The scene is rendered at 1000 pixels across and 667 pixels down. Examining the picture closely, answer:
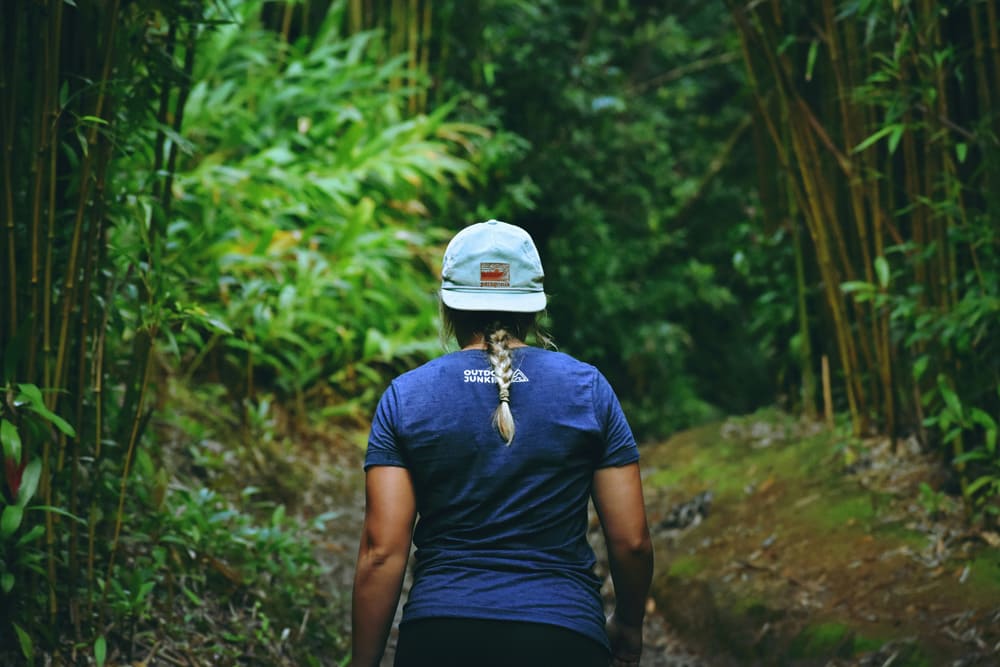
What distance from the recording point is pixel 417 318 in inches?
215

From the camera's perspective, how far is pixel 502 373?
1613 mm

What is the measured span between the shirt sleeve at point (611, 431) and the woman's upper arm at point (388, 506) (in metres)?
0.30

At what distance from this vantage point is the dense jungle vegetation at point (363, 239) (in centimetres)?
226

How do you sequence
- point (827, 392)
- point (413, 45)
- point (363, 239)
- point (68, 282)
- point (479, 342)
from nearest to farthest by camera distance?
1. point (479, 342)
2. point (68, 282)
3. point (827, 392)
4. point (363, 239)
5. point (413, 45)

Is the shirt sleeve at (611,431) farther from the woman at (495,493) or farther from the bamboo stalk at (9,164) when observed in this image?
the bamboo stalk at (9,164)

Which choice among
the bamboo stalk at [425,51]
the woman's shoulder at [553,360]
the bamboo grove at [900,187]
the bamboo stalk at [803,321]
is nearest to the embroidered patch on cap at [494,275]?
the woman's shoulder at [553,360]

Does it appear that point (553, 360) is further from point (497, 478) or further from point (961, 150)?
point (961, 150)

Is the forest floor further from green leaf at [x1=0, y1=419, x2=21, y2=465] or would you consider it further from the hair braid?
green leaf at [x1=0, y1=419, x2=21, y2=465]

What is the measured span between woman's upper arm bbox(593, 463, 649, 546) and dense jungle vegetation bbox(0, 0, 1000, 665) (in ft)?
3.25

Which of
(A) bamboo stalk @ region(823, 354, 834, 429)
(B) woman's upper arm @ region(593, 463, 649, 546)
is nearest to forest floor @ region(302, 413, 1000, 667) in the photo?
(A) bamboo stalk @ region(823, 354, 834, 429)

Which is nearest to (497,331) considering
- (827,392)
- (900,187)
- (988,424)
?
(988,424)

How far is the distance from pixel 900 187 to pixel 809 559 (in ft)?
3.84

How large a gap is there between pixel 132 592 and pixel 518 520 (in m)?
1.21

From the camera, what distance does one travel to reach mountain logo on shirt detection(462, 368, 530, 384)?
163 cm
